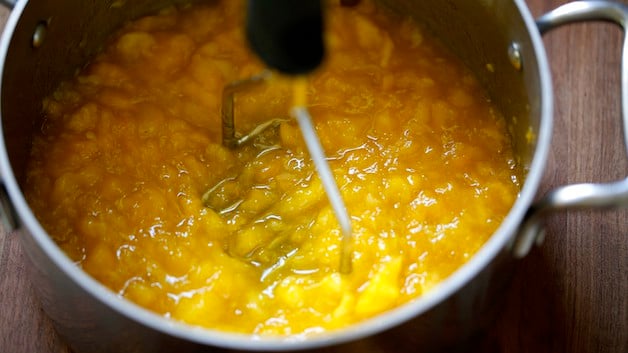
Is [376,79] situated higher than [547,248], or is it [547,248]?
[376,79]

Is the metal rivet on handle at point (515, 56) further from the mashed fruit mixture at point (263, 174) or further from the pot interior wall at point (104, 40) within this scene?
the mashed fruit mixture at point (263, 174)

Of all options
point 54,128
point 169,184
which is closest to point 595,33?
point 169,184

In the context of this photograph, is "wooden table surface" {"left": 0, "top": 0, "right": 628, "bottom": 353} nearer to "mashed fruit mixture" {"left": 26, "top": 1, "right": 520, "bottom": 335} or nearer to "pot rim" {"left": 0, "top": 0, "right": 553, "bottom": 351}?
"mashed fruit mixture" {"left": 26, "top": 1, "right": 520, "bottom": 335}

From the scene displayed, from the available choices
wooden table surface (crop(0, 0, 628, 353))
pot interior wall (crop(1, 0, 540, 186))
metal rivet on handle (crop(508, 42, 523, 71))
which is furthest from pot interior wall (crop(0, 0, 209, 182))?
metal rivet on handle (crop(508, 42, 523, 71))

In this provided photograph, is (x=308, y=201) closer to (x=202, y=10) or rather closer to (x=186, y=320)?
(x=186, y=320)

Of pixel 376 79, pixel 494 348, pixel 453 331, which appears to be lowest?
pixel 494 348

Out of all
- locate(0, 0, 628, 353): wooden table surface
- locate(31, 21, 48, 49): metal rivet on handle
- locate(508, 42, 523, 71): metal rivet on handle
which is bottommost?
locate(0, 0, 628, 353): wooden table surface

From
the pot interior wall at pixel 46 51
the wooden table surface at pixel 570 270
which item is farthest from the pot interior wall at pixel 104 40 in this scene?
the wooden table surface at pixel 570 270
